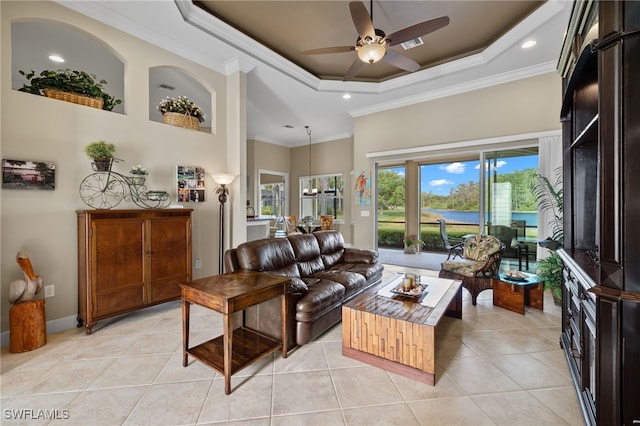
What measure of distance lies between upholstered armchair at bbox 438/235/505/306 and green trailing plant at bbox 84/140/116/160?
440 centimetres

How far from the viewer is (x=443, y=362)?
91.3 inches

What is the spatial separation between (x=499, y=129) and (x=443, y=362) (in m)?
4.00

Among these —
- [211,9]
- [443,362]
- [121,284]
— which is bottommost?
[443,362]

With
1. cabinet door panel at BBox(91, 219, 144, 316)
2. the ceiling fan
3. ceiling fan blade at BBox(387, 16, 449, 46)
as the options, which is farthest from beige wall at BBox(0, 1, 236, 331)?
ceiling fan blade at BBox(387, 16, 449, 46)

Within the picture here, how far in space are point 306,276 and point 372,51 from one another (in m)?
2.57

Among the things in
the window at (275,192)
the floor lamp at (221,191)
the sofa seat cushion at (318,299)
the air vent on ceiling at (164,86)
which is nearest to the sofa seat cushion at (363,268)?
the sofa seat cushion at (318,299)

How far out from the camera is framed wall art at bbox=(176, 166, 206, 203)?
3828mm

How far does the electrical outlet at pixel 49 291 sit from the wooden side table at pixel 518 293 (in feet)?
16.4

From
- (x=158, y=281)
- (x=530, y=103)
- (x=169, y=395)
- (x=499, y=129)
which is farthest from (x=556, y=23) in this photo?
(x=158, y=281)

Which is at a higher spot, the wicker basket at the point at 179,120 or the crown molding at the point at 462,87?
the crown molding at the point at 462,87

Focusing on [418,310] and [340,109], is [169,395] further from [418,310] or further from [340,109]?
[340,109]

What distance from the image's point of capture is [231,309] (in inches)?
73.7

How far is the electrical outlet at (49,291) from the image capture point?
9.20ft

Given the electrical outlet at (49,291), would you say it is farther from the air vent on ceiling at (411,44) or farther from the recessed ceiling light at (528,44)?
the recessed ceiling light at (528,44)
